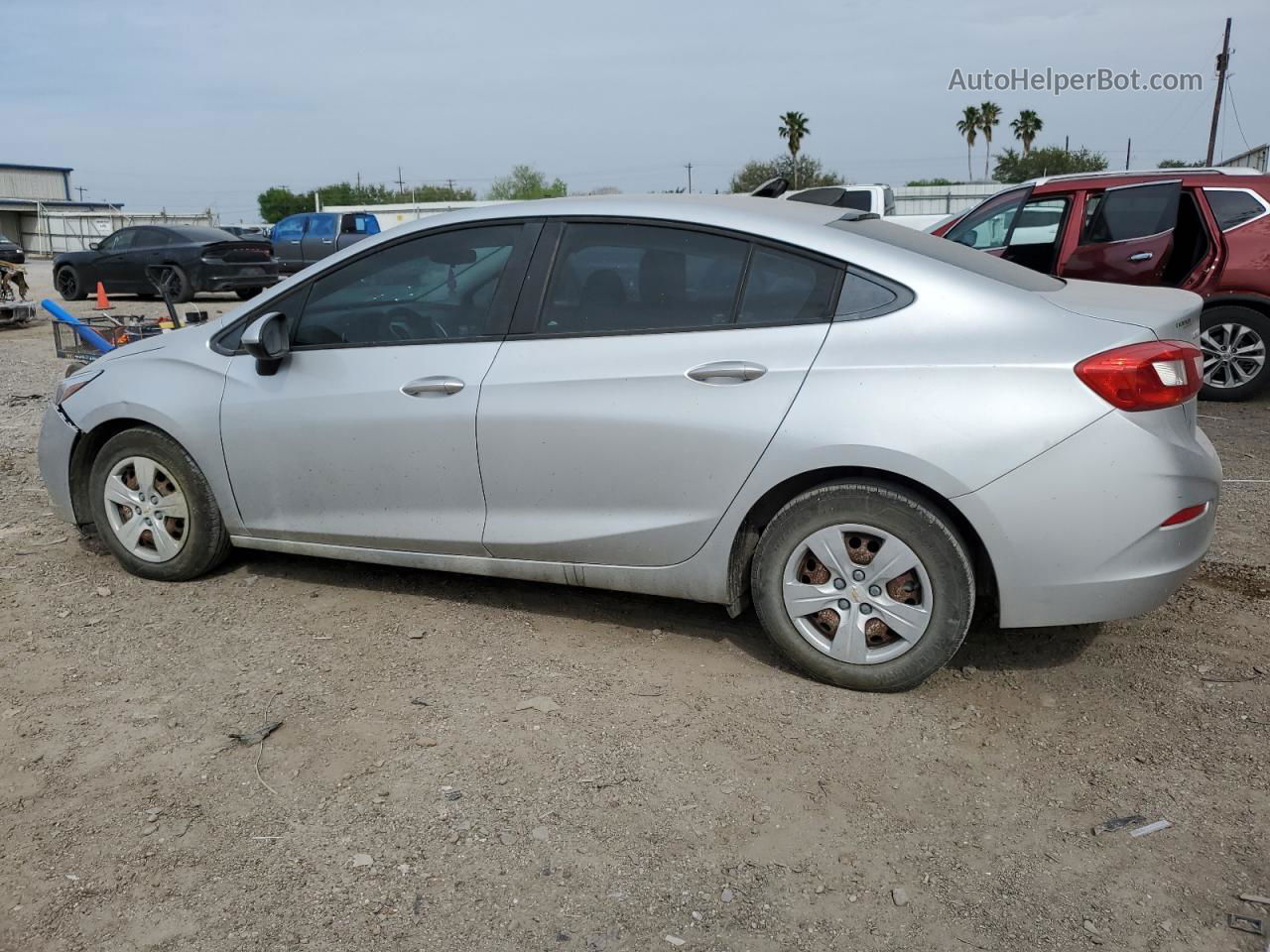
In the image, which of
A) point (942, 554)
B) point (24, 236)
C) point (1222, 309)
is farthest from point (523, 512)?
point (24, 236)

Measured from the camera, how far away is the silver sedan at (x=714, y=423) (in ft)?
11.1

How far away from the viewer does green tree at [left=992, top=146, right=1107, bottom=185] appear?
58.2 metres

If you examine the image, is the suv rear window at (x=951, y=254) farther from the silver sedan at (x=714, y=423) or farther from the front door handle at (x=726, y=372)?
the front door handle at (x=726, y=372)

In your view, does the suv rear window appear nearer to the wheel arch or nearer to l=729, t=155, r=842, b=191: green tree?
the wheel arch

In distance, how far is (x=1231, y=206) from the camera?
8633 millimetres

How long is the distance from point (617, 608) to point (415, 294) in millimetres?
1525

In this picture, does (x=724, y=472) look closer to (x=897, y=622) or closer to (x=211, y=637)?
(x=897, y=622)

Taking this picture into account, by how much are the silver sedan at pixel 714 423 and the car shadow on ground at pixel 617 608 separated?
25 cm

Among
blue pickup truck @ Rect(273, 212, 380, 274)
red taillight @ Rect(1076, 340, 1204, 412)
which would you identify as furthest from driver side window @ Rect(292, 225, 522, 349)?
blue pickup truck @ Rect(273, 212, 380, 274)

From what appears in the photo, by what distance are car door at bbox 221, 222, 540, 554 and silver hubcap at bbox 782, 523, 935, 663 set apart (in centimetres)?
128

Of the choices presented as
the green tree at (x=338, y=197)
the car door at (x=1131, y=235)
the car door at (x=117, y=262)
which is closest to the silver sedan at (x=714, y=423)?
the car door at (x=1131, y=235)

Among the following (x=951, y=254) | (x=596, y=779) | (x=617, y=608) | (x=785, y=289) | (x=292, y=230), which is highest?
(x=292, y=230)

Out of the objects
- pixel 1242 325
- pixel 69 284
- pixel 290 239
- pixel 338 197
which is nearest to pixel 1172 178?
pixel 1242 325

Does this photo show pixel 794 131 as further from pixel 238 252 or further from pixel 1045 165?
pixel 238 252
